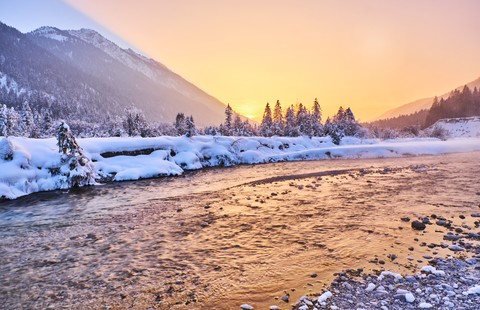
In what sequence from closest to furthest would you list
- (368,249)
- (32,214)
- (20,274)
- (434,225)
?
(20,274) < (368,249) < (434,225) < (32,214)

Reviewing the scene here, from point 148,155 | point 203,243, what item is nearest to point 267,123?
point 148,155

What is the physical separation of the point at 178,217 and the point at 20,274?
7.40 meters

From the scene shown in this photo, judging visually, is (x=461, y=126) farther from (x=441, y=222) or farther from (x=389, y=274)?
(x=389, y=274)

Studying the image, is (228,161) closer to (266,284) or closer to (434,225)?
(434,225)

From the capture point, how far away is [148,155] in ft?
126

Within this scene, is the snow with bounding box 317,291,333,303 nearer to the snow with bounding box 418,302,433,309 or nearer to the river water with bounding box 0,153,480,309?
the river water with bounding box 0,153,480,309

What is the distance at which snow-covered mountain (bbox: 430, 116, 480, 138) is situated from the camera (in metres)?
121

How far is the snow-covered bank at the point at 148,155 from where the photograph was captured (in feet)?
82.0

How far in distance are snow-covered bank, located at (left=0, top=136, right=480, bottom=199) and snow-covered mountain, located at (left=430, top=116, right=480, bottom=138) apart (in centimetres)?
6556

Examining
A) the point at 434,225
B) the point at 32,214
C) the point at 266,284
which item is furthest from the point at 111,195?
the point at 434,225

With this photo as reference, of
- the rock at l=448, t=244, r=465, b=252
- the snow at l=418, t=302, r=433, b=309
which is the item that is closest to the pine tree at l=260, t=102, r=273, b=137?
the rock at l=448, t=244, r=465, b=252

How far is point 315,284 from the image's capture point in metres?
7.82

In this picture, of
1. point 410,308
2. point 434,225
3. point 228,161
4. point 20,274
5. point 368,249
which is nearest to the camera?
point 410,308

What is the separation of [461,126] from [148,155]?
14615 cm
